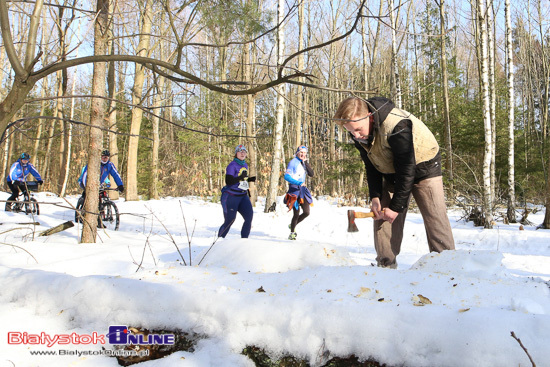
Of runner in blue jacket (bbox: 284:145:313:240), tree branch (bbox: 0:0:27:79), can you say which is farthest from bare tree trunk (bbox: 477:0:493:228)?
tree branch (bbox: 0:0:27:79)

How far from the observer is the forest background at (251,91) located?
1.92 meters

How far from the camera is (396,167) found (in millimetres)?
2590

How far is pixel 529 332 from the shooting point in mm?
1122

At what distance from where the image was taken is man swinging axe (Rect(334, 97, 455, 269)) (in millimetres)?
2512

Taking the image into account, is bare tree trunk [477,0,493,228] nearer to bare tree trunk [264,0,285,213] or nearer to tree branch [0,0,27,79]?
bare tree trunk [264,0,285,213]

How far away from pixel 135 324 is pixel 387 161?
2.09 metres

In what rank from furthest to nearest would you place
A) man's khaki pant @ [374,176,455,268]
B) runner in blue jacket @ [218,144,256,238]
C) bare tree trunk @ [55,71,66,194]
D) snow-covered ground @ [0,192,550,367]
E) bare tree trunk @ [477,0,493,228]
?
bare tree trunk @ [477,0,493,228]
runner in blue jacket @ [218,144,256,238]
bare tree trunk @ [55,71,66,194]
man's khaki pant @ [374,176,455,268]
snow-covered ground @ [0,192,550,367]

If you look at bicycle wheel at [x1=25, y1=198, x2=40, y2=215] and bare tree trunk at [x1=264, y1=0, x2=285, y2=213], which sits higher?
bare tree trunk at [x1=264, y1=0, x2=285, y2=213]

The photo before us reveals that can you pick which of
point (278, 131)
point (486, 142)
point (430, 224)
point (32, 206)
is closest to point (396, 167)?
point (430, 224)

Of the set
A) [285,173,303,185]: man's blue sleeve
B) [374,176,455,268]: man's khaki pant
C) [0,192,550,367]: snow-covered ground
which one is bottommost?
[0,192,550,367]: snow-covered ground

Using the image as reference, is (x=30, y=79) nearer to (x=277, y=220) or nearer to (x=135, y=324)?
(x=135, y=324)

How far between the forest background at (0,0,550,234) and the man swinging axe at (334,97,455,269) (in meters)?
0.39

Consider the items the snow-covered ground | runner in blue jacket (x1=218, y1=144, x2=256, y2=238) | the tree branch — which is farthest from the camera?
runner in blue jacket (x1=218, y1=144, x2=256, y2=238)

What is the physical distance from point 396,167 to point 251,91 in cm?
129
